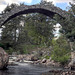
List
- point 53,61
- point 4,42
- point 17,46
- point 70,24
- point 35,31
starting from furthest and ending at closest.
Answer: point 35,31
point 17,46
point 4,42
point 53,61
point 70,24

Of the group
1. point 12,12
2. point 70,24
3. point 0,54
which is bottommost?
point 0,54

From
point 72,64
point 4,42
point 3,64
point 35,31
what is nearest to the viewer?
point 3,64

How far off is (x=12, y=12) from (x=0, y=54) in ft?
36.6

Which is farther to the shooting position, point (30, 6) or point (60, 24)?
point (30, 6)

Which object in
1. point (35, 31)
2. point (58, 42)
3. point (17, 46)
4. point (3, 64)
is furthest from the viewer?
point (35, 31)

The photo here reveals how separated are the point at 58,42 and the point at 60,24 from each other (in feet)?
43.7

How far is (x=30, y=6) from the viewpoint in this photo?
28.0 metres

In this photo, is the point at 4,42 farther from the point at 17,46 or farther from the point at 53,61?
the point at 53,61

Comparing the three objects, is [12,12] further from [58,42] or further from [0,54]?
[0,54]

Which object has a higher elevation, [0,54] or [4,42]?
[4,42]

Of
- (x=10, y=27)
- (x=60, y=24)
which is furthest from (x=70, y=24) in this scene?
(x=10, y=27)

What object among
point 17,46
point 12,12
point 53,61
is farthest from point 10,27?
point 53,61

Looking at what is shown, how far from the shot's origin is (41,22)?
54.9 meters

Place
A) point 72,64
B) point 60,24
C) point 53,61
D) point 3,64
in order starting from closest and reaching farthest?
point 60,24, point 3,64, point 72,64, point 53,61
